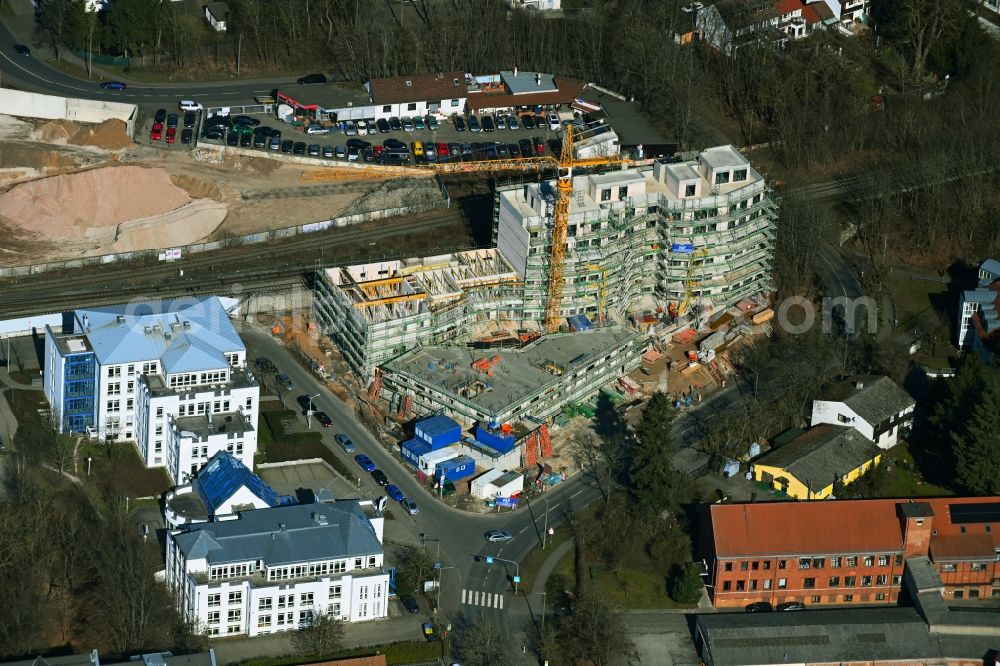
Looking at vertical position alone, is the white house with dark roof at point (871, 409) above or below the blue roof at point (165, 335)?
below

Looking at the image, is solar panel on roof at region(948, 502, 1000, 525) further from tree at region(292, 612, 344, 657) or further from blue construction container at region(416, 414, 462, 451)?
tree at region(292, 612, 344, 657)

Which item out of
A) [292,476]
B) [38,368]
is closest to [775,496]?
[292,476]

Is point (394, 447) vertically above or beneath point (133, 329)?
beneath

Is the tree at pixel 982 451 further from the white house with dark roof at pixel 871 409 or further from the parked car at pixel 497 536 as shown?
the parked car at pixel 497 536

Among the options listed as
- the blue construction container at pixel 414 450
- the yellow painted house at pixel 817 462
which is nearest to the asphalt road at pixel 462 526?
the blue construction container at pixel 414 450

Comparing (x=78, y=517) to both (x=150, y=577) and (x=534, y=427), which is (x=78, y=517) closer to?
(x=150, y=577)

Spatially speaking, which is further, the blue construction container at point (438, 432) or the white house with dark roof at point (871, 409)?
the white house with dark roof at point (871, 409)
